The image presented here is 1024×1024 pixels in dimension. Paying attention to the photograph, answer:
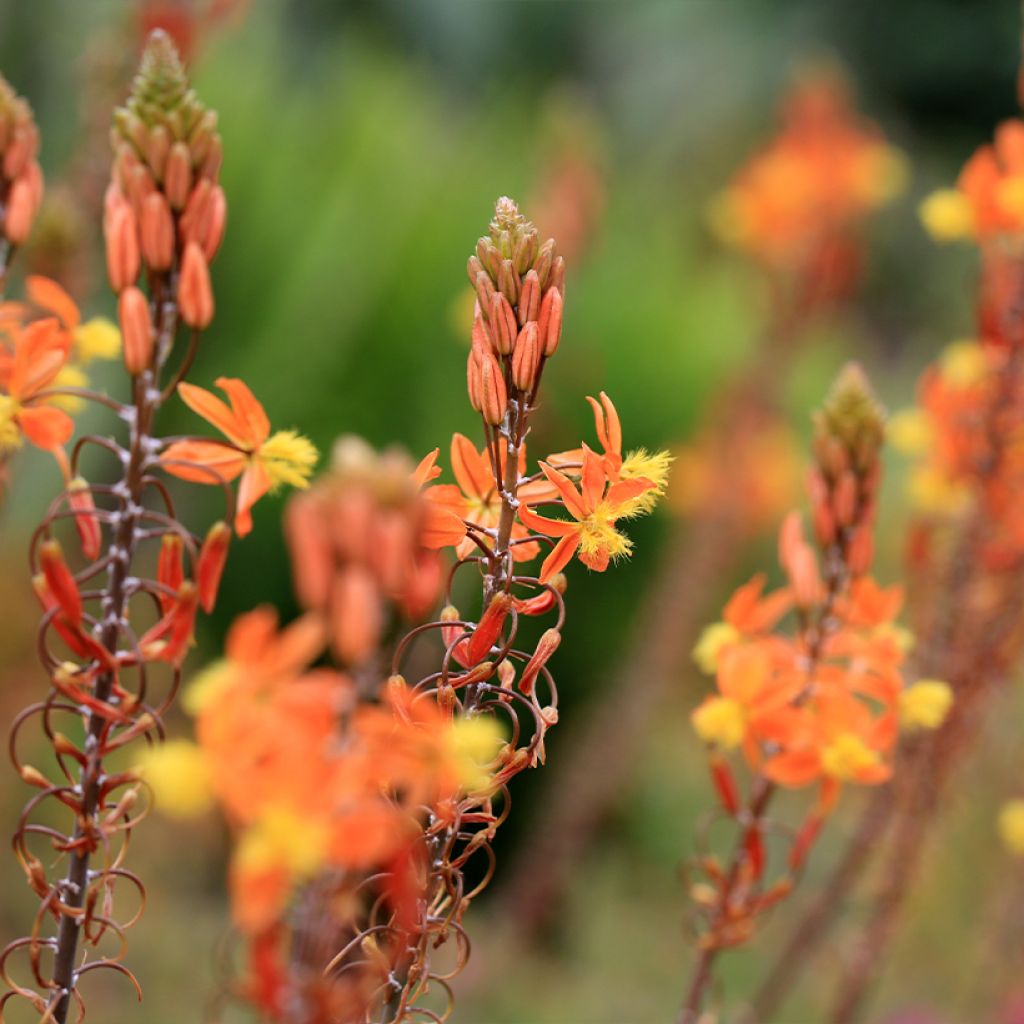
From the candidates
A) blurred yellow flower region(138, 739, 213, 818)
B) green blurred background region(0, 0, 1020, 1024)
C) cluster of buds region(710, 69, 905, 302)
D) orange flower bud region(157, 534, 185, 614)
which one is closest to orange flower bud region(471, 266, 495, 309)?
orange flower bud region(157, 534, 185, 614)

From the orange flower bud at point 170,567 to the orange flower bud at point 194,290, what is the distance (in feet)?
0.41

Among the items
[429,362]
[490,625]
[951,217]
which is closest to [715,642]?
[490,625]

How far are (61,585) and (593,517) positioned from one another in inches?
12.1

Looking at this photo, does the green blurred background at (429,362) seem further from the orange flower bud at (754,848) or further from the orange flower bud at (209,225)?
the orange flower bud at (209,225)

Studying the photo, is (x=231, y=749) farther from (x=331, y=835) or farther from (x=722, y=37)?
(x=722, y=37)

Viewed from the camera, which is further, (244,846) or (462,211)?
(462,211)

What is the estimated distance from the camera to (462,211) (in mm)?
3896

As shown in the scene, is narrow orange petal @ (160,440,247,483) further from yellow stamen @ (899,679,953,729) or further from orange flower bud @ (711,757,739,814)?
yellow stamen @ (899,679,953,729)

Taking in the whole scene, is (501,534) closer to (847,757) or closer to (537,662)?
(537,662)

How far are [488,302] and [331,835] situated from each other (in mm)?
359

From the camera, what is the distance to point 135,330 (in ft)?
2.07

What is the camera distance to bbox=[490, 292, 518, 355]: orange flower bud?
713 mm

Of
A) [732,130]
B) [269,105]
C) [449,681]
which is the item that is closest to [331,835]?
[449,681]

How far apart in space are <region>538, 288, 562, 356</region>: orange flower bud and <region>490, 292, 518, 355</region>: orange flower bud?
17mm
